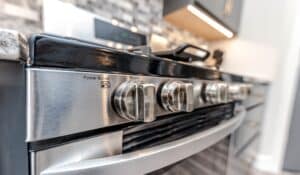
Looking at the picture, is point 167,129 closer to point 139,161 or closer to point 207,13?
point 139,161

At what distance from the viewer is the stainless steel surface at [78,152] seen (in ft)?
0.69

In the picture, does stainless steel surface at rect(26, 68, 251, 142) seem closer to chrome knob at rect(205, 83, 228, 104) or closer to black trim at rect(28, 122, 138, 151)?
black trim at rect(28, 122, 138, 151)

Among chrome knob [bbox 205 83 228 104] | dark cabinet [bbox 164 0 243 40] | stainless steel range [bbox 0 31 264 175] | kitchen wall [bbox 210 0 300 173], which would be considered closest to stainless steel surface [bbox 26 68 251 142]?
stainless steel range [bbox 0 31 264 175]

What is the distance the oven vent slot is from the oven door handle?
21 millimetres

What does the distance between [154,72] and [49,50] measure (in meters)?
0.17

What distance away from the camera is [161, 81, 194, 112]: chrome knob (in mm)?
A: 338

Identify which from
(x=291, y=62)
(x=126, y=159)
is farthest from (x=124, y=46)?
(x=291, y=62)

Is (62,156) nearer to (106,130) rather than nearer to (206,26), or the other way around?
(106,130)

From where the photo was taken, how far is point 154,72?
339 millimetres

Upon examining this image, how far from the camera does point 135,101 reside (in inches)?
10.5

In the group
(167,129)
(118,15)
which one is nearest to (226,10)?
(118,15)

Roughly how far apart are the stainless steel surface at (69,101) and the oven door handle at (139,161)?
0.14 ft

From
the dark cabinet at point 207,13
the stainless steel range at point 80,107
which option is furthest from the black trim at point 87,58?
the dark cabinet at point 207,13

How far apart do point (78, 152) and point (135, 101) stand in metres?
0.10
